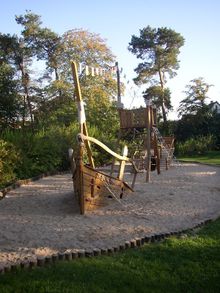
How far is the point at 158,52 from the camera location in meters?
32.3

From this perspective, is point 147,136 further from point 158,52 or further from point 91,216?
point 158,52

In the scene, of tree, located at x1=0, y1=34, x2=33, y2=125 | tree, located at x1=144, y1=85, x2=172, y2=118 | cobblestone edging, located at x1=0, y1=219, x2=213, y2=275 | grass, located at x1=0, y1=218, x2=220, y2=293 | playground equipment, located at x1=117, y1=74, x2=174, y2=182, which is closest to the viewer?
grass, located at x1=0, y1=218, x2=220, y2=293

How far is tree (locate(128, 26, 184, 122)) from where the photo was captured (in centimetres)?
3241

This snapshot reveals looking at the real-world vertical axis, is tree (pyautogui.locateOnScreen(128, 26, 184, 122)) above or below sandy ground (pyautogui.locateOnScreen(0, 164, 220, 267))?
above

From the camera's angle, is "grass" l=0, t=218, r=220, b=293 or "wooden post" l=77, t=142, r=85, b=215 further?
"wooden post" l=77, t=142, r=85, b=215

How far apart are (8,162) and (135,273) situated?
797 cm

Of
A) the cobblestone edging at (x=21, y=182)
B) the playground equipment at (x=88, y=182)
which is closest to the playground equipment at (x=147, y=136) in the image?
the cobblestone edging at (x=21, y=182)

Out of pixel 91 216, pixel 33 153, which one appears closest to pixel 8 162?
pixel 33 153

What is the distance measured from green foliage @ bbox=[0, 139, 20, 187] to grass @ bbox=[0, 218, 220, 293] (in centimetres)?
663

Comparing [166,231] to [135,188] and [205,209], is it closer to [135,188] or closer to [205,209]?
[205,209]

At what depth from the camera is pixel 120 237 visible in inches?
238

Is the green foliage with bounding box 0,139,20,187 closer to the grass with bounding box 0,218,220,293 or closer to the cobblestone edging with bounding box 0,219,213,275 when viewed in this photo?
the cobblestone edging with bounding box 0,219,213,275

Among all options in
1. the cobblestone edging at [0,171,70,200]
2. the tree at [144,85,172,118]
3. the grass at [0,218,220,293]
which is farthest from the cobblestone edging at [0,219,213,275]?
the tree at [144,85,172,118]

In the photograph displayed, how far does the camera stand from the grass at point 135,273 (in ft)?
13.8
